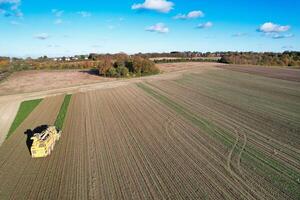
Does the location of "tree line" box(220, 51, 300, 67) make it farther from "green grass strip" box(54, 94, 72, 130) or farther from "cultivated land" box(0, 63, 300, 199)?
"green grass strip" box(54, 94, 72, 130)

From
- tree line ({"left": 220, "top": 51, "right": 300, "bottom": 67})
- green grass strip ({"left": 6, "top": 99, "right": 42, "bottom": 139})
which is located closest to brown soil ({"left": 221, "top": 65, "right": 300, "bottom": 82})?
tree line ({"left": 220, "top": 51, "right": 300, "bottom": 67})

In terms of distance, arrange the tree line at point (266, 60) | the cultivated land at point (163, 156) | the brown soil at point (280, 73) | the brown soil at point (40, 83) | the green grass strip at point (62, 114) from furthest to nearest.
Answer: the tree line at point (266, 60) < the brown soil at point (280, 73) < the brown soil at point (40, 83) < the green grass strip at point (62, 114) < the cultivated land at point (163, 156)

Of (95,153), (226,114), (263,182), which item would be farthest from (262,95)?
(95,153)

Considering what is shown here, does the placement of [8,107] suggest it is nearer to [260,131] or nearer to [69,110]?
[69,110]

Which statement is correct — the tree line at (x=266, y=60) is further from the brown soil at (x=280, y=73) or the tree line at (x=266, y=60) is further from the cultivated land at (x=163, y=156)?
the cultivated land at (x=163, y=156)

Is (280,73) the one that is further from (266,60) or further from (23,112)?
(23,112)

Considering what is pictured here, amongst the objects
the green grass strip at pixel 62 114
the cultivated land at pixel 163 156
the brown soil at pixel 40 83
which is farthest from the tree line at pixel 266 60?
the green grass strip at pixel 62 114
